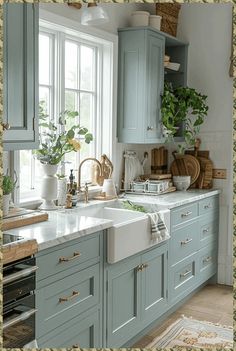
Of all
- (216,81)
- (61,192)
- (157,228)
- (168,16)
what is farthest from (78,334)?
(168,16)

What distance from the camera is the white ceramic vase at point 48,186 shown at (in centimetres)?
327

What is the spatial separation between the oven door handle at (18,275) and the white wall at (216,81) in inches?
112

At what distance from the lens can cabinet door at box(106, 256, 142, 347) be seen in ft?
9.70

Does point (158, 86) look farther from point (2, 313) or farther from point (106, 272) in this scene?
point (2, 313)

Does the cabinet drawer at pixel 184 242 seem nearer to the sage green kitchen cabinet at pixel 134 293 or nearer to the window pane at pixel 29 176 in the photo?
the sage green kitchen cabinet at pixel 134 293

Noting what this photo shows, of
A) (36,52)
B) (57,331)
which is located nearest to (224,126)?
(36,52)

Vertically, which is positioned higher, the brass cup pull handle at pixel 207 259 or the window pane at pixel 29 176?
the window pane at pixel 29 176

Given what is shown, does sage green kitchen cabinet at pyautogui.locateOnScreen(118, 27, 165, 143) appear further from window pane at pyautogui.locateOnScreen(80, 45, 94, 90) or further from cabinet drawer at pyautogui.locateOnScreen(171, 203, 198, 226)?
cabinet drawer at pyautogui.locateOnScreen(171, 203, 198, 226)

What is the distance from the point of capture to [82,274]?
264 centimetres

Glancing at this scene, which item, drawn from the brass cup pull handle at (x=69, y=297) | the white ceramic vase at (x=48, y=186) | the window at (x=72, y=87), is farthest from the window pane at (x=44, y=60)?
the brass cup pull handle at (x=69, y=297)

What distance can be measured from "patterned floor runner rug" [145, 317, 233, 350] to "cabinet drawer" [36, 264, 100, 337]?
35.4 inches

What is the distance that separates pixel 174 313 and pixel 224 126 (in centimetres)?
182

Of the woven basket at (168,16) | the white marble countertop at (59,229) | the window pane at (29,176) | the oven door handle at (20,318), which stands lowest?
the oven door handle at (20,318)

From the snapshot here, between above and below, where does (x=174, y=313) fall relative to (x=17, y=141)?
below
